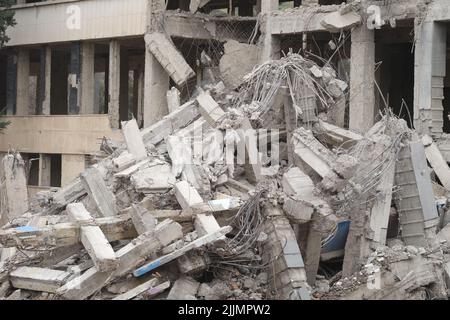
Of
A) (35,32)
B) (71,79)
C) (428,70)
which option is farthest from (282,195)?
(35,32)

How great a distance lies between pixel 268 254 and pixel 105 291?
2.39 metres

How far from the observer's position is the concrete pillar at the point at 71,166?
22.4 m

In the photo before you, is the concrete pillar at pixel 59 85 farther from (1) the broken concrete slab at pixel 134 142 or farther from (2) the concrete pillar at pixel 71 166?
(1) the broken concrete slab at pixel 134 142

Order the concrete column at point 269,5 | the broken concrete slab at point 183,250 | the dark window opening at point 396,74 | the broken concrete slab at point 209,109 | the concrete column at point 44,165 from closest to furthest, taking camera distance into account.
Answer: the broken concrete slab at point 183,250 < the broken concrete slab at point 209,109 < the concrete column at point 269,5 < the dark window opening at point 396,74 < the concrete column at point 44,165

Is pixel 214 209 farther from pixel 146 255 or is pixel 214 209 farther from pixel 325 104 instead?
pixel 325 104

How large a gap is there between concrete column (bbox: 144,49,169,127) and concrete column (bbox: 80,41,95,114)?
122 inches

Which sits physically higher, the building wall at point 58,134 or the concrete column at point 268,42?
the concrete column at point 268,42

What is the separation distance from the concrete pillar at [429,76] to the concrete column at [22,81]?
1429 centimetres

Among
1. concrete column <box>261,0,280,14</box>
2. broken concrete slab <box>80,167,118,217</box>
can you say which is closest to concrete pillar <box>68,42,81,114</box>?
concrete column <box>261,0,280,14</box>

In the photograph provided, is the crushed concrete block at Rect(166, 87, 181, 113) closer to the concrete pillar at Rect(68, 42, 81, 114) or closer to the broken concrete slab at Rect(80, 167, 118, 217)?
the broken concrete slab at Rect(80, 167, 118, 217)

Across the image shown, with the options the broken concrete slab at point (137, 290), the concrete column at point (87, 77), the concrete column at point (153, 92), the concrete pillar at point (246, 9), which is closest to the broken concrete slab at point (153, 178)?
the broken concrete slab at point (137, 290)

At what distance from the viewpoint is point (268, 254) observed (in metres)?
10.4
